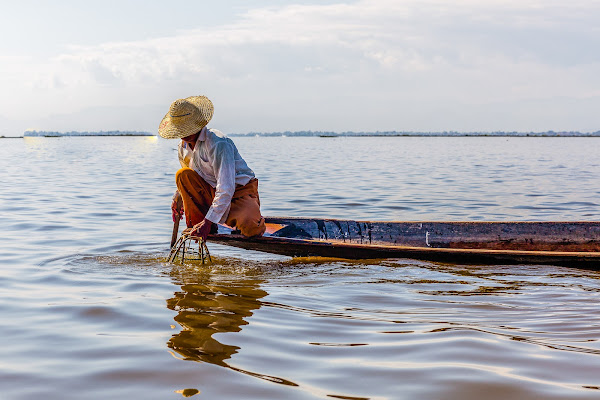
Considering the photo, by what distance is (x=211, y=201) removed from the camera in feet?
18.8

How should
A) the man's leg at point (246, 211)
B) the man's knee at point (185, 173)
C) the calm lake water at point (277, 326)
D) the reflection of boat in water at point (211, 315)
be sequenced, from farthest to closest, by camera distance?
the man's leg at point (246, 211)
the man's knee at point (185, 173)
the reflection of boat in water at point (211, 315)
the calm lake water at point (277, 326)

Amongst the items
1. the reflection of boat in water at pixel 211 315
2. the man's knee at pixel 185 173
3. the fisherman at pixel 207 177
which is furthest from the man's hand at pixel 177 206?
the reflection of boat in water at pixel 211 315

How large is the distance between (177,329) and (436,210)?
7751 mm

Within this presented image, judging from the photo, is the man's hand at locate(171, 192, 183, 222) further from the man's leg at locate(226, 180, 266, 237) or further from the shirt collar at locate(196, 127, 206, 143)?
the shirt collar at locate(196, 127, 206, 143)

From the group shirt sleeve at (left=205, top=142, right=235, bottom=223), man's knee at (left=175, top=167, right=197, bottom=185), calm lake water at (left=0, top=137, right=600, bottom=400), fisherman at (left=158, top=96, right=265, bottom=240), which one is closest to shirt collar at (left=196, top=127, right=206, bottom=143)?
fisherman at (left=158, top=96, right=265, bottom=240)

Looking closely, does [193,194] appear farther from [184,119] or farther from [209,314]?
[209,314]

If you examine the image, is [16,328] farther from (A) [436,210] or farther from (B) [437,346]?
(A) [436,210]

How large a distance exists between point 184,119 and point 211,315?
1.90 m

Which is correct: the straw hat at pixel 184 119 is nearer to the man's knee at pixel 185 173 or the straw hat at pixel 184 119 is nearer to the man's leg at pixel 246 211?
the man's knee at pixel 185 173

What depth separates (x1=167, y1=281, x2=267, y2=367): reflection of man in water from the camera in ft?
10.9

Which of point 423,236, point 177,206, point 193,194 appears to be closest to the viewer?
point 193,194

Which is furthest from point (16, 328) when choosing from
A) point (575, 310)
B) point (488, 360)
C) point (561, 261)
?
point (561, 261)

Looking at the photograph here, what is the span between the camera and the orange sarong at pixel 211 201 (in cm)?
561

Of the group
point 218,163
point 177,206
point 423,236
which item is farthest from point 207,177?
point 423,236
